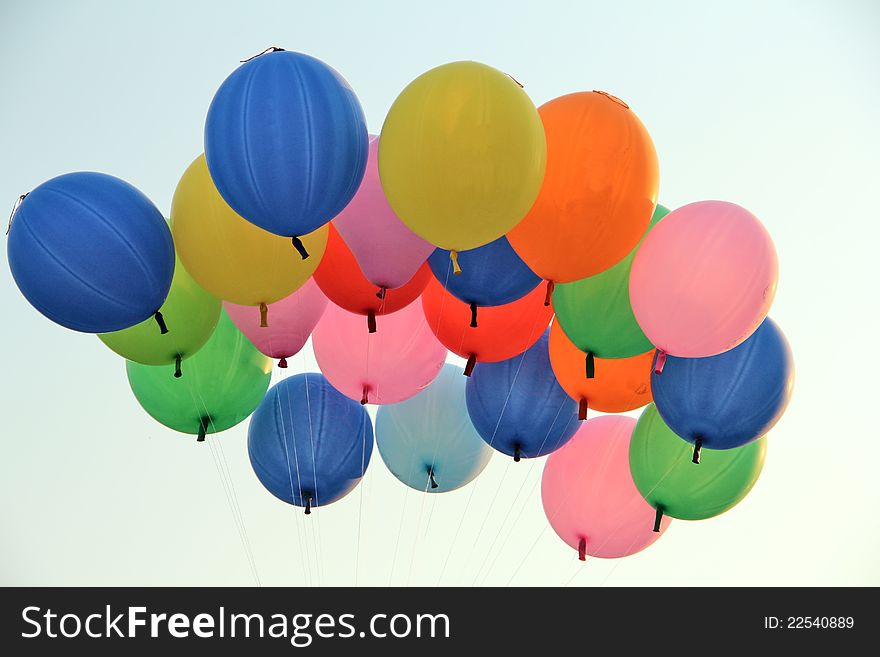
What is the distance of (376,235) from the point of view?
3947 millimetres

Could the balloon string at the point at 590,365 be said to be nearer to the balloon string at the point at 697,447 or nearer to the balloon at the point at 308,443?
the balloon string at the point at 697,447

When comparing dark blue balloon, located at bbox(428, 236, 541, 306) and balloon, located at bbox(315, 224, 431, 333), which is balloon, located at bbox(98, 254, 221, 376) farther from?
dark blue balloon, located at bbox(428, 236, 541, 306)

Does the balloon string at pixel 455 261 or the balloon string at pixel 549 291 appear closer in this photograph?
the balloon string at pixel 455 261

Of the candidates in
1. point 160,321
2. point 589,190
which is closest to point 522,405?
point 589,190

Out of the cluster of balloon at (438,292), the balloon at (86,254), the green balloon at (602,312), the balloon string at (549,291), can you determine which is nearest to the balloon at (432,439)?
the cluster of balloon at (438,292)

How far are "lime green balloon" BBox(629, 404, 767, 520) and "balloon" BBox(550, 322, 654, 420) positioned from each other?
0.14 m

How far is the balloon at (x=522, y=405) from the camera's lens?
4.52 m

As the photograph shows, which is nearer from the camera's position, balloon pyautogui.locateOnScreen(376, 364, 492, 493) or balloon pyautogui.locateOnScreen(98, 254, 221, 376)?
balloon pyautogui.locateOnScreen(98, 254, 221, 376)

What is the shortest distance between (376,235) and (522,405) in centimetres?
106

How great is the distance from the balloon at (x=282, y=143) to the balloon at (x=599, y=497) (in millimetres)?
1822

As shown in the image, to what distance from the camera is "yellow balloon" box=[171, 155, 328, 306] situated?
12.5ft

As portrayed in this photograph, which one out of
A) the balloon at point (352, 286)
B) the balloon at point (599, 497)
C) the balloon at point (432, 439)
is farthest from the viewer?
the balloon at point (432, 439)

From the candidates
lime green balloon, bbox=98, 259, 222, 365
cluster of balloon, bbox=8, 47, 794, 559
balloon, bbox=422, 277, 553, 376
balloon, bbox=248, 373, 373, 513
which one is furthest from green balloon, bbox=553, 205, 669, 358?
lime green balloon, bbox=98, 259, 222, 365
